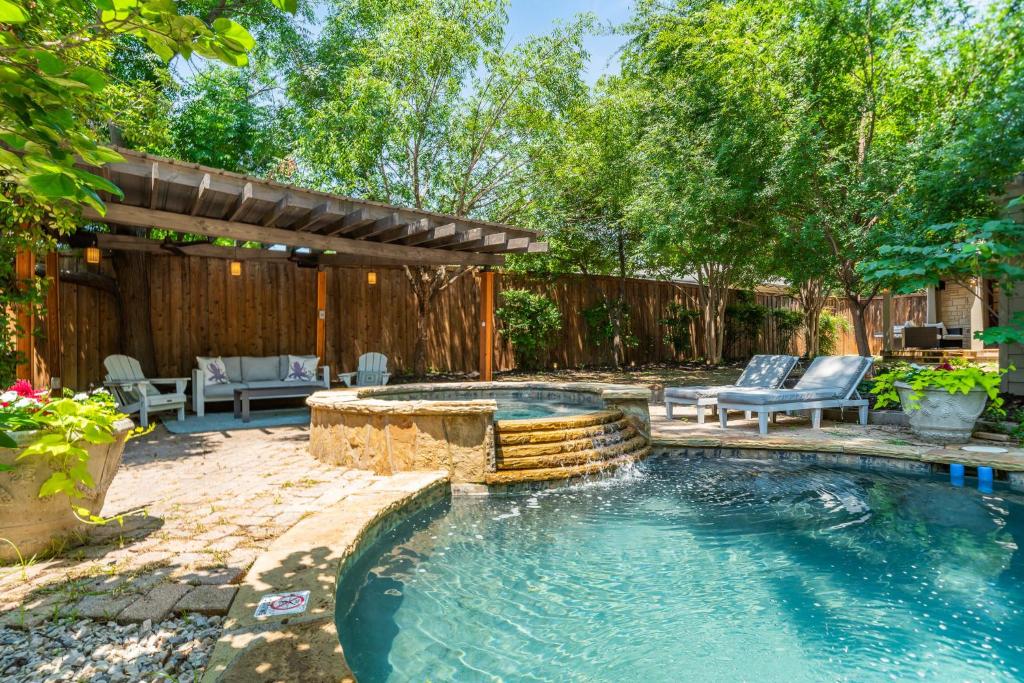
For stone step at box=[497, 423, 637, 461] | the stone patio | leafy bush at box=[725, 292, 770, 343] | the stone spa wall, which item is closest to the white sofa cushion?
the stone patio

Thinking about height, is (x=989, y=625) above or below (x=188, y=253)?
below

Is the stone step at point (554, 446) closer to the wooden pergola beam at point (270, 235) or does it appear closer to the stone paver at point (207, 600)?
the stone paver at point (207, 600)

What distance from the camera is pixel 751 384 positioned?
7.06 meters

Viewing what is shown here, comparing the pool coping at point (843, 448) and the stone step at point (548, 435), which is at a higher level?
the stone step at point (548, 435)

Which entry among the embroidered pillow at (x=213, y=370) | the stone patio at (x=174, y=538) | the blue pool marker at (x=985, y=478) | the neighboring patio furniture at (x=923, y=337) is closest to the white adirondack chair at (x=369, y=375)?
the embroidered pillow at (x=213, y=370)

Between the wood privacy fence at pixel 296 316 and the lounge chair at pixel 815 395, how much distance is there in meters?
6.00

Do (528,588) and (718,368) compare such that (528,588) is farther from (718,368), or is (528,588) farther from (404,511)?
(718,368)

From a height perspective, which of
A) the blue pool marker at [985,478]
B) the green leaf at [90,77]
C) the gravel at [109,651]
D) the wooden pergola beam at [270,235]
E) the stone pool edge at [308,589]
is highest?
the wooden pergola beam at [270,235]

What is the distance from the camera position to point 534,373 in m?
11.8

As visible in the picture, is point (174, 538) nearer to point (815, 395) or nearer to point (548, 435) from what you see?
point (548, 435)

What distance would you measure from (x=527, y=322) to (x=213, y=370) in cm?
594

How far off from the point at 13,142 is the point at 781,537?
12.9 feet

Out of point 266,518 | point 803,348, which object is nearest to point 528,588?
point 266,518

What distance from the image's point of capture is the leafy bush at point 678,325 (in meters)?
14.1
